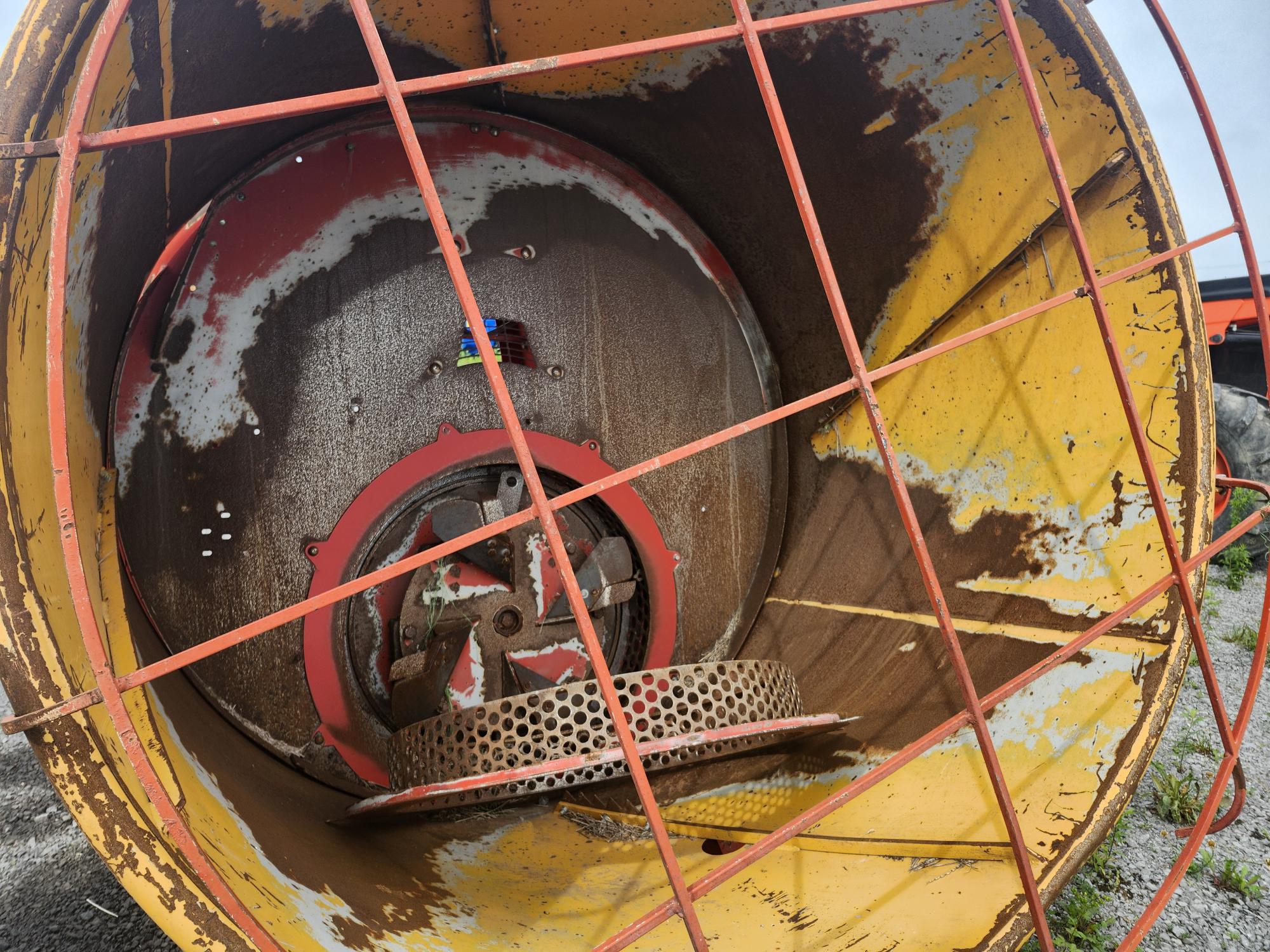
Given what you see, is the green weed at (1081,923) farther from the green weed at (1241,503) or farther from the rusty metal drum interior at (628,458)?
the green weed at (1241,503)

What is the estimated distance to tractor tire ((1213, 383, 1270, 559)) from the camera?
4887 mm

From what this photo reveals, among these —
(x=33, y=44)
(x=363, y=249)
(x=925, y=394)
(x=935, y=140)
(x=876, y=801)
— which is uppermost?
(x=33, y=44)

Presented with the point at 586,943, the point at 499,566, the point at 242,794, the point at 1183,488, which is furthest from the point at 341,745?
the point at 1183,488

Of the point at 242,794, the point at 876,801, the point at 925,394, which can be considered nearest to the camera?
the point at 242,794

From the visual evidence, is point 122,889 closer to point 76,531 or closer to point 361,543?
point 361,543

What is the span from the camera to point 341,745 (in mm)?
2248

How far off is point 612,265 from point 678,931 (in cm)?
179

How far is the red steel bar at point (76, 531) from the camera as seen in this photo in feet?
3.86

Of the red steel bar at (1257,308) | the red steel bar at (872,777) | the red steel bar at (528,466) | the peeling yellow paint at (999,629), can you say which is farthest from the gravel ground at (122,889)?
the red steel bar at (528,466)

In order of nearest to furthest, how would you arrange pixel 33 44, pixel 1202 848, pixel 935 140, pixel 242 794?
1. pixel 33 44
2. pixel 242 794
3. pixel 935 140
4. pixel 1202 848

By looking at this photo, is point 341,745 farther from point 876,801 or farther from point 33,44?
point 33,44

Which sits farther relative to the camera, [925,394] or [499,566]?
[925,394]

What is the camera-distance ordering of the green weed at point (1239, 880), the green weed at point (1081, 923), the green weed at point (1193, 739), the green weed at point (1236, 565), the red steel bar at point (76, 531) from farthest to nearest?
the green weed at point (1236, 565) < the green weed at point (1193, 739) < the green weed at point (1239, 880) < the green weed at point (1081, 923) < the red steel bar at point (76, 531)

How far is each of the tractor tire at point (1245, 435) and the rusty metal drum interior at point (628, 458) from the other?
3544 millimetres
